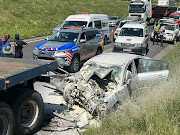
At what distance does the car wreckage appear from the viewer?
6477 mm

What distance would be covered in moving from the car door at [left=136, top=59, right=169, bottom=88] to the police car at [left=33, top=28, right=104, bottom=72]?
13.1ft

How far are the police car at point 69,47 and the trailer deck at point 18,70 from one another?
173 inches

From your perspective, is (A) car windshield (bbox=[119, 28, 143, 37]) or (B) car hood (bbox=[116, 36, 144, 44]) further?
(A) car windshield (bbox=[119, 28, 143, 37])

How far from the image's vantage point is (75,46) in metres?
11.6

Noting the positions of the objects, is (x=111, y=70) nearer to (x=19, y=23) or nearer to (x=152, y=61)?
(x=152, y=61)

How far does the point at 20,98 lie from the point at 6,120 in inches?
23.1

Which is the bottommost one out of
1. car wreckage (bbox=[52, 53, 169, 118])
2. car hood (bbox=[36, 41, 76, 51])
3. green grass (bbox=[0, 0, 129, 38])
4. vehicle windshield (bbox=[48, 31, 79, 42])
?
car wreckage (bbox=[52, 53, 169, 118])

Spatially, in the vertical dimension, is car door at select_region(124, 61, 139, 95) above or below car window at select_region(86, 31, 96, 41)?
below

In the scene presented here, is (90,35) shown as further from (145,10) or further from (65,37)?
(145,10)

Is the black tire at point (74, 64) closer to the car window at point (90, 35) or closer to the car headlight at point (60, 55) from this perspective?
the car headlight at point (60, 55)

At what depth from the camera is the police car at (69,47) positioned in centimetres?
1105

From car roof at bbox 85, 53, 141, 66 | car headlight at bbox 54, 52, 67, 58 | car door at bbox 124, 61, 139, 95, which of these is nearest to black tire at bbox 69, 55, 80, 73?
car headlight at bbox 54, 52, 67, 58

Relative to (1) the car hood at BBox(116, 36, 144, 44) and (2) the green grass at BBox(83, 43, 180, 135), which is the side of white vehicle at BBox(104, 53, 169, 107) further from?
(1) the car hood at BBox(116, 36, 144, 44)

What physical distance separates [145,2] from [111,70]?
31.0 meters
